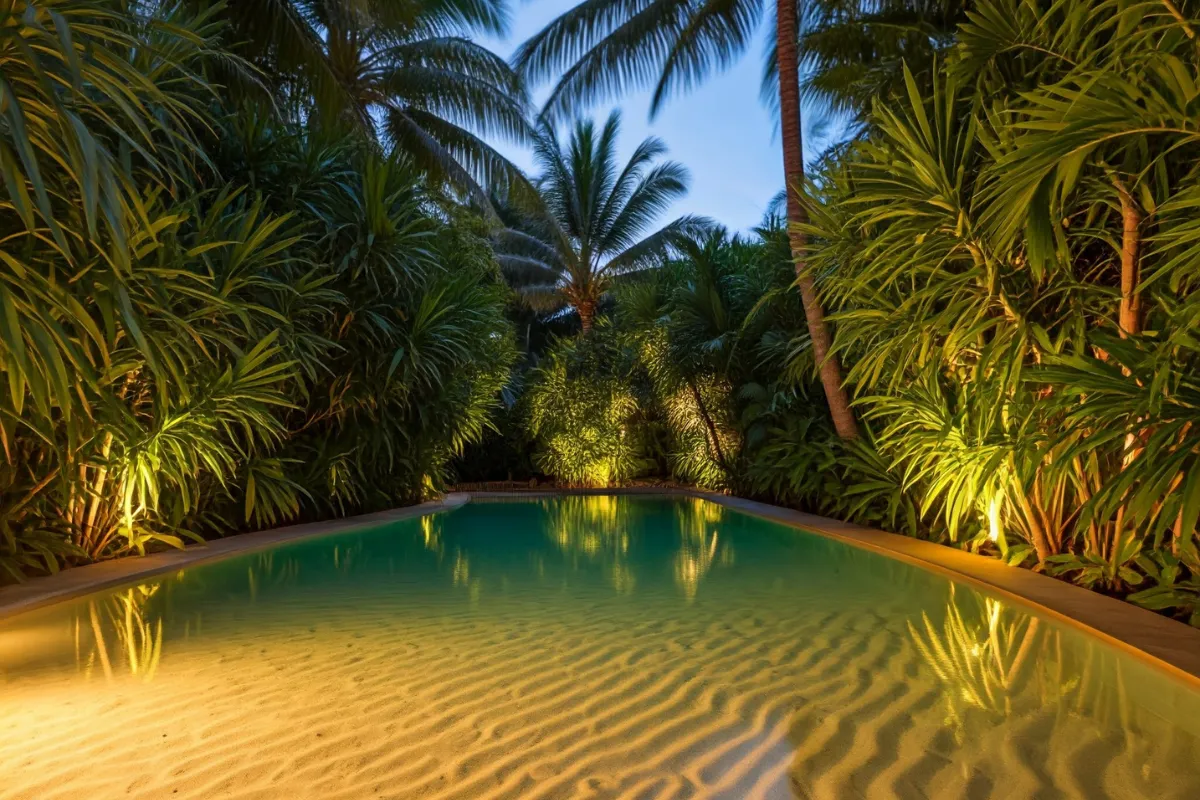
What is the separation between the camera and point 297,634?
12.6 feet

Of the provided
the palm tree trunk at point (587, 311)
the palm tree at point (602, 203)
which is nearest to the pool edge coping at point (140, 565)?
the palm tree trunk at point (587, 311)

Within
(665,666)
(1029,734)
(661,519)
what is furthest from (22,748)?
(661,519)

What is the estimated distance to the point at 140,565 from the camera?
5.23 metres

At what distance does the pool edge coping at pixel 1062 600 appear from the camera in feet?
10.2

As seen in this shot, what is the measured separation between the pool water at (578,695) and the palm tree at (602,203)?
1284 cm

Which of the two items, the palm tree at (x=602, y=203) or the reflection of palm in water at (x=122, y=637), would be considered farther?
the palm tree at (x=602, y=203)

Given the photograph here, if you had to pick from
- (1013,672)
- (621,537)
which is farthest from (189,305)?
(1013,672)

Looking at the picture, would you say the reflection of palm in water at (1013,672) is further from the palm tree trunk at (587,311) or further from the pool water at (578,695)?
the palm tree trunk at (587,311)

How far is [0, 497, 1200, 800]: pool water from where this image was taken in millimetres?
2193

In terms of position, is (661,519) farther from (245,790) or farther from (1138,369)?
(245,790)

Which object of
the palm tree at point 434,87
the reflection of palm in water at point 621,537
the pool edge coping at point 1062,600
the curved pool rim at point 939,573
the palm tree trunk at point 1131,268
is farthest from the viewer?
the palm tree at point 434,87

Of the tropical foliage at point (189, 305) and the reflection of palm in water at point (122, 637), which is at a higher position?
the tropical foliage at point (189, 305)

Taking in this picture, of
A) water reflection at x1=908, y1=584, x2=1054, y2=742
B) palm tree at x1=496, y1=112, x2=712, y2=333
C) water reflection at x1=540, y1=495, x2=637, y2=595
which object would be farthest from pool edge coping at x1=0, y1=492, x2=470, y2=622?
palm tree at x1=496, y1=112, x2=712, y2=333

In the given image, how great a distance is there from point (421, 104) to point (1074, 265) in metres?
9.81
